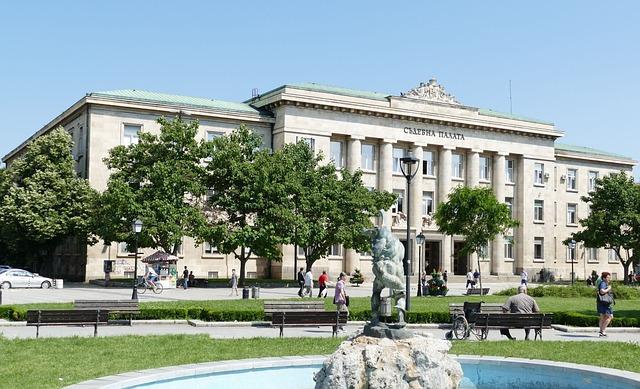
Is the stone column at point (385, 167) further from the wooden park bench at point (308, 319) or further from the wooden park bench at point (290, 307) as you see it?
the wooden park bench at point (308, 319)

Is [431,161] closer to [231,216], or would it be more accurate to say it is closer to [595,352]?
[231,216]

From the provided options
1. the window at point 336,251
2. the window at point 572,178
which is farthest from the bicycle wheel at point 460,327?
the window at point 572,178

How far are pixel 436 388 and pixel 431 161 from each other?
52741 mm

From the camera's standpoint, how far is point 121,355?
606 inches

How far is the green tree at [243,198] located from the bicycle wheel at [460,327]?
23978 mm

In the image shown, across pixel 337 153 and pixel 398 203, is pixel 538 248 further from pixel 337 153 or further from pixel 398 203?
pixel 337 153

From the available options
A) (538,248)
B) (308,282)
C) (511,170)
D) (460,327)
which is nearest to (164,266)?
(308,282)

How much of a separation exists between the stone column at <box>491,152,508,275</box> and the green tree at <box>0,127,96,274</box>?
36061mm

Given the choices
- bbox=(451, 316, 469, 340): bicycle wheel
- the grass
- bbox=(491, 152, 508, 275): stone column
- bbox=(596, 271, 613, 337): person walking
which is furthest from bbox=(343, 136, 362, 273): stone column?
the grass

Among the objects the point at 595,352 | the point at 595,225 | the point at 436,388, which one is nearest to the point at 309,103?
the point at 595,225

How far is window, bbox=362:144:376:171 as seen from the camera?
59375mm

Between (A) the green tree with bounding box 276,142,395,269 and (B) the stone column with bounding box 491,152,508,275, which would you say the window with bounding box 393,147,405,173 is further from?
(A) the green tree with bounding box 276,142,395,269

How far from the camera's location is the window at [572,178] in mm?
73250

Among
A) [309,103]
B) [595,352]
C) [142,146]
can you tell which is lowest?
[595,352]
